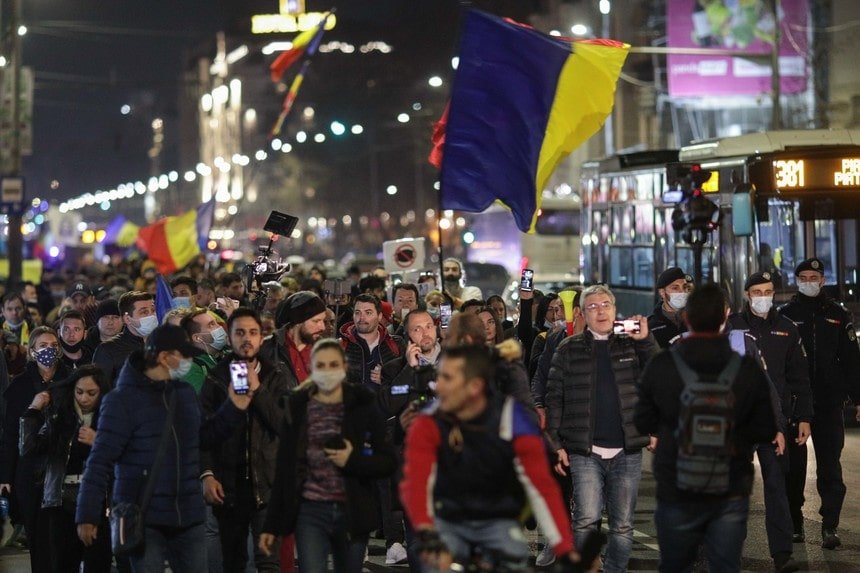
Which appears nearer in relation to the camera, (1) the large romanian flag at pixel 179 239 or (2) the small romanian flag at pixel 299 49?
(1) the large romanian flag at pixel 179 239

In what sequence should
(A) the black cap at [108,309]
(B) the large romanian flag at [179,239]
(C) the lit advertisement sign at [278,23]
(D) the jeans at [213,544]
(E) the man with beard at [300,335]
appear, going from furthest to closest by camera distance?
1. (C) the lit advertisement sign at [278,23]
2. (B) the large romanian flag at [179,239]
3. (A) the black cap at [108,309]
4. (E) the man with beard at [300,335]
5. (D) the jeans at [213,544]

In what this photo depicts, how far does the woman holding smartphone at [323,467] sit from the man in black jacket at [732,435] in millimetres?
1285

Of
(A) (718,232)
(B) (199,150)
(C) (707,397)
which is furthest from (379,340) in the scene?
(B) (199,150)

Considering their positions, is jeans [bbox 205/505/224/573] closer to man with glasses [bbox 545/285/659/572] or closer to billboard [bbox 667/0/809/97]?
man with glasses [bbox 545/285/659/572]

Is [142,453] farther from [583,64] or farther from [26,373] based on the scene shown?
[583,64]

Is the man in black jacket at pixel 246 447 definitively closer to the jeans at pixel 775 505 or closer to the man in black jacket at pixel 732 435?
the man in black jacket at pixel 732 435

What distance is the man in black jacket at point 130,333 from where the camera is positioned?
10.5 m

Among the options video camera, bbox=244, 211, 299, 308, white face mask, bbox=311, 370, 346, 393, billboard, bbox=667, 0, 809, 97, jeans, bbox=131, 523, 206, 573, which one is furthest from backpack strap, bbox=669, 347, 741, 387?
billboard, bbox=667, 0, 809, 97

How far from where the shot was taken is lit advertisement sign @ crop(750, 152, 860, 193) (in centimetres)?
1820

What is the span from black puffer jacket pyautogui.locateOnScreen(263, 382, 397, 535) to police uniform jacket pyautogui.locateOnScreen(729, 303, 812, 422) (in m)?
3.94

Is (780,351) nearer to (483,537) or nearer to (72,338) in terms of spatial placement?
(72,338)

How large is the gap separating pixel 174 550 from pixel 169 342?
1.03 meters

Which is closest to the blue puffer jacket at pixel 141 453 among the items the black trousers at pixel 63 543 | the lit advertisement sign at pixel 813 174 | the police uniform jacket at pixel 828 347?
the black trousers at pixel 63 543

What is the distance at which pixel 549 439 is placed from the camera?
9266mm
